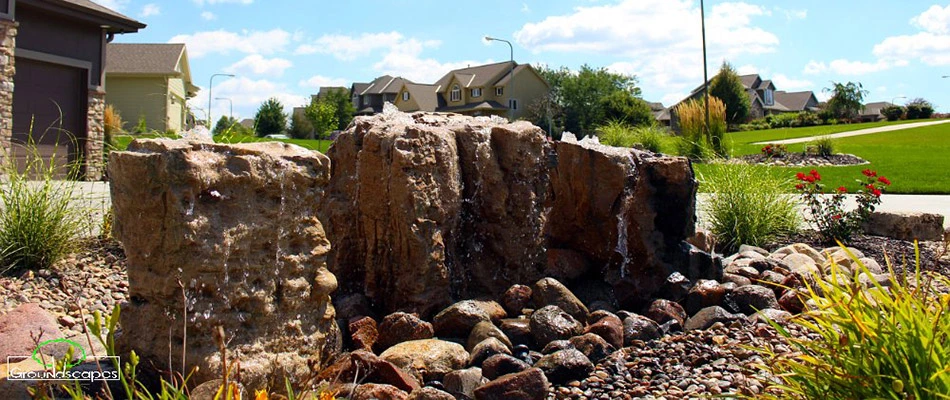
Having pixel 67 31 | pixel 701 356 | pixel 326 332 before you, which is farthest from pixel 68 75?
pixel 701 356

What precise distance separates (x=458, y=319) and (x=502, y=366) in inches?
29.8

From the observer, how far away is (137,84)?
37656 millimetres

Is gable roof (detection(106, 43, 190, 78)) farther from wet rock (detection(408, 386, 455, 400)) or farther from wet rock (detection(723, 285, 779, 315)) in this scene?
wet rock (detection(408, 386, 455, 400))

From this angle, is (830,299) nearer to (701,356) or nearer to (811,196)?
(701,356)

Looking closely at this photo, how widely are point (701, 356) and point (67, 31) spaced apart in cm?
1494

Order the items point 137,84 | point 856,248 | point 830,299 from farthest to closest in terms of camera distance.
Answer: point 137,84
point 856,248
point 830,299

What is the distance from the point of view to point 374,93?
234 feet

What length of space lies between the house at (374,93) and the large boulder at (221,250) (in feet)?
213

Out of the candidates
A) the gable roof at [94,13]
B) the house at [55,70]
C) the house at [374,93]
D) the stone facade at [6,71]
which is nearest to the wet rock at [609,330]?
the house at [55,70]

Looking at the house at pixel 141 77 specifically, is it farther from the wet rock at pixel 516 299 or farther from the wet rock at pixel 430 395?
the wet rock at pixel 430 395

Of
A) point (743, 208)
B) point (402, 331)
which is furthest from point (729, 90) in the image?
point (402, 331)

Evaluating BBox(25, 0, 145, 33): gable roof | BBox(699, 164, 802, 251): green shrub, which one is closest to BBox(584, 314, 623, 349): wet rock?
BBox(699, 164, 802, 251): green shrub

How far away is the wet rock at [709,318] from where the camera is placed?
18.2 feet

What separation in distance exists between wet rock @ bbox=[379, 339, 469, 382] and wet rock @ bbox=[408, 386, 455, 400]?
15.4 inches
